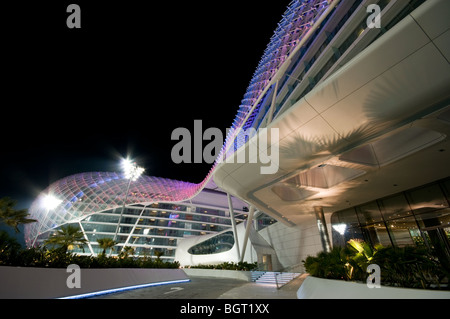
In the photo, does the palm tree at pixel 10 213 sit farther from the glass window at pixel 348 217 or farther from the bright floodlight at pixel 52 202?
the bright floodlight at pixel 52 202

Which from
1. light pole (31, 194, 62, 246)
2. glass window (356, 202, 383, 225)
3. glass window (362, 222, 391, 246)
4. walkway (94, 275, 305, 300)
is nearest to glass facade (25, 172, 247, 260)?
light pole (31, 194, 62, 246)

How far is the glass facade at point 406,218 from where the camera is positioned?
36.9 ft

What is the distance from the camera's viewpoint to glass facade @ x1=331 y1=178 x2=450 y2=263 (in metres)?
11.3

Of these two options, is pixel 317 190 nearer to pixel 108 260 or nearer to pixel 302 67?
pixel 302 67

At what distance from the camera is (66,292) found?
855 cm

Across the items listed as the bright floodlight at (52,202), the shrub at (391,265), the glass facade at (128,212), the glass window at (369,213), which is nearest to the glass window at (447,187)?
the glass window at (369,213)

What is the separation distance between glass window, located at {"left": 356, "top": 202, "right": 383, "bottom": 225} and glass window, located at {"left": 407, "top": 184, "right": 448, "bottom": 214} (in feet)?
Answer: 7.98

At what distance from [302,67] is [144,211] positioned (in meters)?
52.8

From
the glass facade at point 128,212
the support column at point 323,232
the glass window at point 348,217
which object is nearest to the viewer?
the support column at point 323,232

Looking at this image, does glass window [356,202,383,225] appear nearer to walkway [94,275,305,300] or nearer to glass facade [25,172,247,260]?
walkway [94,275,305,300]

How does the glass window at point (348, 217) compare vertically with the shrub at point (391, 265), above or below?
above

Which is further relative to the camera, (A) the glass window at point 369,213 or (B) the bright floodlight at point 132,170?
(B) the bright floodlight at point 132,170

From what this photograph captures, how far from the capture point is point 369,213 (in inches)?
609
